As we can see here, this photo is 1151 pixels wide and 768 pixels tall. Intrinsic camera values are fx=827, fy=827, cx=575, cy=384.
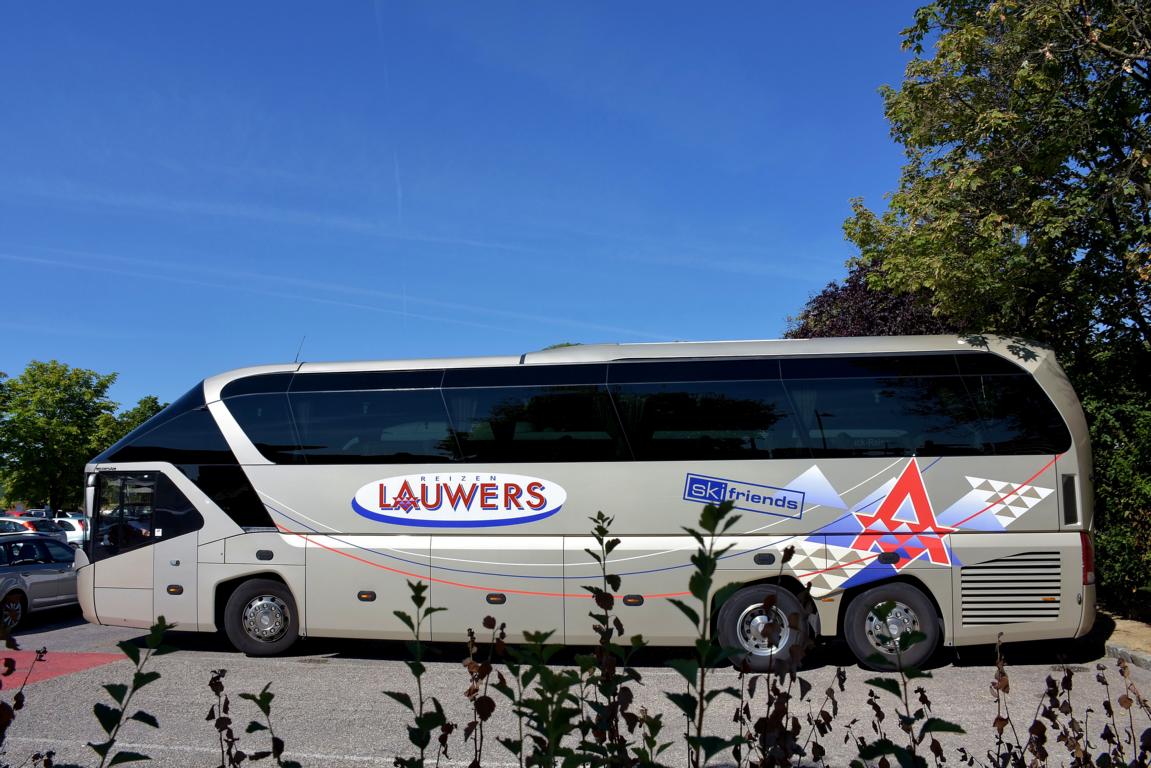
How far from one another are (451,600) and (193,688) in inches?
111

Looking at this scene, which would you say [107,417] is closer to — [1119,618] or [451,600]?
[451,600]

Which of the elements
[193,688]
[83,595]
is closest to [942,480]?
[193,688]

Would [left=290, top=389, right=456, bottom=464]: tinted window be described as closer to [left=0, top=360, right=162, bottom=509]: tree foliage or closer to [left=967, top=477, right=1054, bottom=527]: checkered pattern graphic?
[left=967, top=477, right=1054, bottom=527]: checkered pattern graphic

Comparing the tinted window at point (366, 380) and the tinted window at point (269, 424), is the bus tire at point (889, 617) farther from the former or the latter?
the tinted window at point (269, 424)

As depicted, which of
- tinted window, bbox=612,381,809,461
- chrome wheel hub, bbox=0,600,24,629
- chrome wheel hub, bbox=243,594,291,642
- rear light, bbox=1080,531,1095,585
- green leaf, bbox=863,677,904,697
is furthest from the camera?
Answer: chrome wheel hub, bbox=243,594,291,642

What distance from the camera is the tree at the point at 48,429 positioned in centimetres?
4478

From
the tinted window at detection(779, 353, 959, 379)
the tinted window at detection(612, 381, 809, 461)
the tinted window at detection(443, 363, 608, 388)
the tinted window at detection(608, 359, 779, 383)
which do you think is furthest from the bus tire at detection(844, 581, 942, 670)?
the tinted window at detection(443, 363, 608, 388)

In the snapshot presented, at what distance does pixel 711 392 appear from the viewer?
9.60 meters

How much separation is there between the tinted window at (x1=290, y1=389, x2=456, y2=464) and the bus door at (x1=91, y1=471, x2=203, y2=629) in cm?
189

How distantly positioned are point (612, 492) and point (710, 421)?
4.57ft

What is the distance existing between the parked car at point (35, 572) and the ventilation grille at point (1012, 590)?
12293 mm

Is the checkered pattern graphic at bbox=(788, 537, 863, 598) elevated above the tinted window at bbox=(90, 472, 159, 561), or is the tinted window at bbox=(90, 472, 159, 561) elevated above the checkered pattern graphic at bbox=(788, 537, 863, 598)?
the tinted window at bbox=(90, 472, 159, 561)

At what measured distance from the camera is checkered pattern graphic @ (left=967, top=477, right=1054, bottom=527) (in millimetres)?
9062

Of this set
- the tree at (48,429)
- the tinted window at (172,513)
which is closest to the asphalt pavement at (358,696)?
the tinted window at (172,513)
